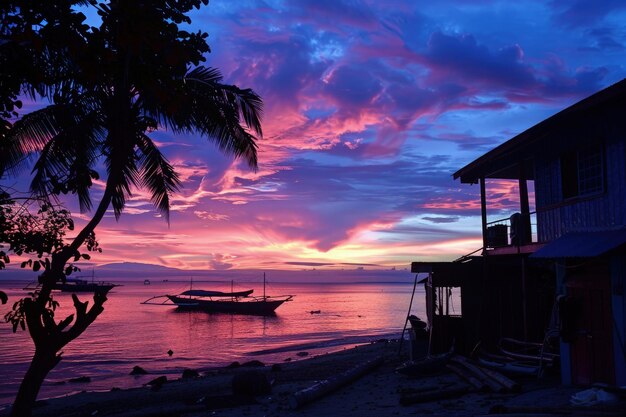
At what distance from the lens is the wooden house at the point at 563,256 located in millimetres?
11859

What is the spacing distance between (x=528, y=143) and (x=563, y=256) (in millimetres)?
4722

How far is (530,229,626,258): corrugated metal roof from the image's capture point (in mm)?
11008

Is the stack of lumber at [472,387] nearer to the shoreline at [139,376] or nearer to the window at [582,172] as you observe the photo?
the window at [582,172]

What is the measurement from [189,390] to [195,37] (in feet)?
51.4

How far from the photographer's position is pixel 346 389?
16.3 meters

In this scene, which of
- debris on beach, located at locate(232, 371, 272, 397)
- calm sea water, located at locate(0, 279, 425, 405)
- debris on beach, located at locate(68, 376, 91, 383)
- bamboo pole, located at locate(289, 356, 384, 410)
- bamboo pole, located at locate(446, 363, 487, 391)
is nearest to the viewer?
bamboo pole, located at locate(446, 363, 487, 391)

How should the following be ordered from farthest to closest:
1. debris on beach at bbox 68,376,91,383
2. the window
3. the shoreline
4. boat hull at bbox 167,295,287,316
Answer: boat hull at bbox 167,295,287,316 < debris on beach at bbox 68,376,91,383 < the shoreline < the window

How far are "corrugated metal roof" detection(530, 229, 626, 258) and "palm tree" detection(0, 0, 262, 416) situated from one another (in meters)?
7.33

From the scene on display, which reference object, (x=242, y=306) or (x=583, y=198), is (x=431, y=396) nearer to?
(x=583, y=198)

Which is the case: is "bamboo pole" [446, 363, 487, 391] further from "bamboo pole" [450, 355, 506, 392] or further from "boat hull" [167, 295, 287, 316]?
"boat hull" [167, 295, 287, 316]

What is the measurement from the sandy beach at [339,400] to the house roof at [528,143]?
249 inches

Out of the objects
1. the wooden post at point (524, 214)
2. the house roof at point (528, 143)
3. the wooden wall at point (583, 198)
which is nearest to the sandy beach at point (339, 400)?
the wooden wall at point (583, 198)

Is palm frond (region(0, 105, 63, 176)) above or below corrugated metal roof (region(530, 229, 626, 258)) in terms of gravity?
above

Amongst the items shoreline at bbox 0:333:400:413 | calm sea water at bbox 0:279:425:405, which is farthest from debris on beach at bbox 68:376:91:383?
calm sea water at bbox 0:279:425:405
